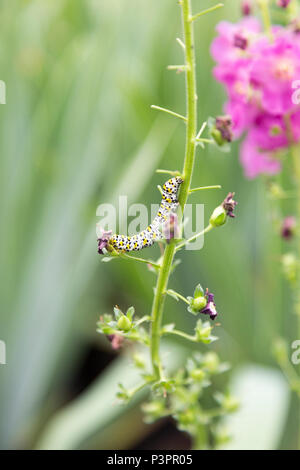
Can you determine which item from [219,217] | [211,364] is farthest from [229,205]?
[211,364]

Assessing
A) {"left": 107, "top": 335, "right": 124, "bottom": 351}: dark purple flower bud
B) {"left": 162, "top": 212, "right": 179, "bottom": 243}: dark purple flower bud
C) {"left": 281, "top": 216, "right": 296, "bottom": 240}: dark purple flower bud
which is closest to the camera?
{"left": 162, "top": 212, "right": 179, "bottom": 243}: dark purple flower bud

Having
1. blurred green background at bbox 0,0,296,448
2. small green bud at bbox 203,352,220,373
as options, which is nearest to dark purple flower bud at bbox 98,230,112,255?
small green bud at bbox 203,352,220,373

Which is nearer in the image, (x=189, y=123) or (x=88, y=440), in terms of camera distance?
(x=189, y=123)

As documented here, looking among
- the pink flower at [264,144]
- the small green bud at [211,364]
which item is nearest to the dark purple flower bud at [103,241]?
the small green bud at [211,364]

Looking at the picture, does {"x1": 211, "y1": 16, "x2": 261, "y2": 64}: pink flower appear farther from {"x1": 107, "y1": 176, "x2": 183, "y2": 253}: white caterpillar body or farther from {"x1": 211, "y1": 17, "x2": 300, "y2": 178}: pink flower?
{"x1": 107, "y1": 176, "x2": 183, "y2": 253}: white caterpillar body

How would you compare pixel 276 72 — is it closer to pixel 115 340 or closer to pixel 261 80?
pixel 261 80

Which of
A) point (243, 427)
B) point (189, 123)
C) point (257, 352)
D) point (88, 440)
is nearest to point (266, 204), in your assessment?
point (257, 352)
